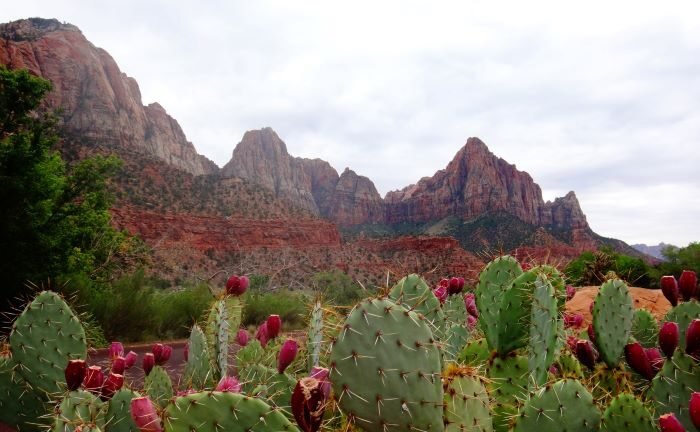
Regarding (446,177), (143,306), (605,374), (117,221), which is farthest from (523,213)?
(605,374)

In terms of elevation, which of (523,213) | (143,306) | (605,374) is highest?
(523,213)

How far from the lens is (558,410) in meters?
2.14

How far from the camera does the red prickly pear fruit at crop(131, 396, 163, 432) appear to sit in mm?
1484

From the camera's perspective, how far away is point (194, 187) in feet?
153

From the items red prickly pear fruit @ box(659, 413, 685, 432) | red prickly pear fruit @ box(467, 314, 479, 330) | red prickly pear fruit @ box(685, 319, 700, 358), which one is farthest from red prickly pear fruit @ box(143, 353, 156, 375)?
red prickly pear fruit @ box(467, 314, 479, 330)

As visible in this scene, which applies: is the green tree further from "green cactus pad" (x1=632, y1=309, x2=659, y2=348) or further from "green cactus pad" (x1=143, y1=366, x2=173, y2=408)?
"green cactus pad" (x1=632, y1=309, x2=659, y2=348)

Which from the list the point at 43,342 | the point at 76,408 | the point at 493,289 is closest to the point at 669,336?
the point at 493,289

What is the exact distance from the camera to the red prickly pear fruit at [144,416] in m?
1.48

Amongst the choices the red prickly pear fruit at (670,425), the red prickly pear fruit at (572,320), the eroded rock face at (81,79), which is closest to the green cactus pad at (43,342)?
the red prickly pear fruit at (670,425)

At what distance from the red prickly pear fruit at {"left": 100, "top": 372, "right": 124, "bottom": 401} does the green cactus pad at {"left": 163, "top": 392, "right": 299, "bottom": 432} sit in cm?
97

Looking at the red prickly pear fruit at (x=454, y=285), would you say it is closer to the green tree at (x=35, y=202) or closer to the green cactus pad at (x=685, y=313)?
the green cactus pad at (x=685, y=313)

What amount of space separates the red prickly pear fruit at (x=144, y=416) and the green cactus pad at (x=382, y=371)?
55 centimetres

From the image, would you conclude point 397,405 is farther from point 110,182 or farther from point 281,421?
point 110,182

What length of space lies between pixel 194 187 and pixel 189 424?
47.2 meters
